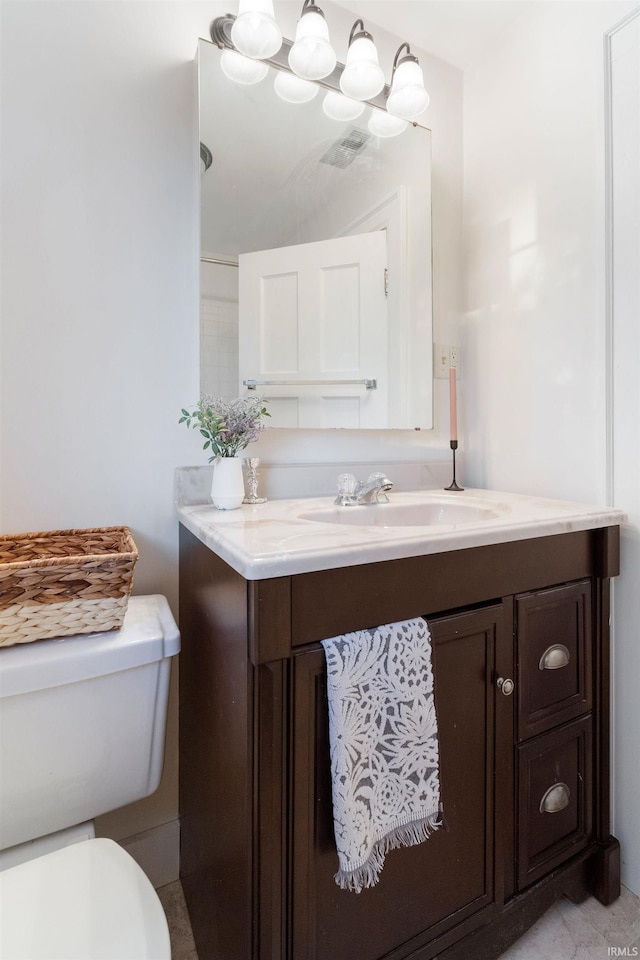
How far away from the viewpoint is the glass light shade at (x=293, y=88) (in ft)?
3.80

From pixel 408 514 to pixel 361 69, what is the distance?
45.7 inches

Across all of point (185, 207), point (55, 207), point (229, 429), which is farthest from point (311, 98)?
point (229, 429)

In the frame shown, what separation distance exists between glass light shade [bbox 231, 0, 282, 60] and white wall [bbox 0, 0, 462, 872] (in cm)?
11

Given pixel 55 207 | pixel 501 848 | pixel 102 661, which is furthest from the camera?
pixel 55 207

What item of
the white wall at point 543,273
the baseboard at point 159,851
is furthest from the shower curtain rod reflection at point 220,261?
the baseboard at point 159,851

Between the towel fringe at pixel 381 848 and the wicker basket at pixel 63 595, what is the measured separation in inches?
20.3

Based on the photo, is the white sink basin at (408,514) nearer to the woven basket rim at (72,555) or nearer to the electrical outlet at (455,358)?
the woven basket rim at (72,555)

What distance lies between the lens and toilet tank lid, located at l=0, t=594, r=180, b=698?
671 mm

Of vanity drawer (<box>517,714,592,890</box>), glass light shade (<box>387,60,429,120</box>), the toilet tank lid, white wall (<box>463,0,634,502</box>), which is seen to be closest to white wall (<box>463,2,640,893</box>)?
white wall (<box>463,0,634,502</box>)

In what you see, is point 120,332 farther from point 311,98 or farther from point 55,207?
point 311,98

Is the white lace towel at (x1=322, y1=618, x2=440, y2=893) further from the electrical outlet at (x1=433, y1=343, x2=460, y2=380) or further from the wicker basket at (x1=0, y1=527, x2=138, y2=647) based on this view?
the electrical outlet at (x1=433, y1=343, x2=460, y2=380)

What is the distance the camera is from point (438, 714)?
77 centimetres

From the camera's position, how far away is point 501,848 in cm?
85

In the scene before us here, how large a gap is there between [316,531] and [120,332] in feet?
2.14
